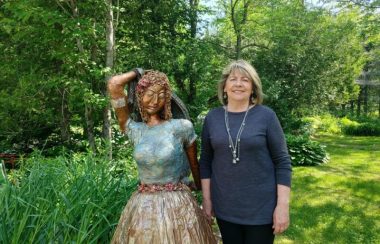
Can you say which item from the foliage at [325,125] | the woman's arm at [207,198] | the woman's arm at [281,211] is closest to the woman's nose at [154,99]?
the woman's arm at [207,198]

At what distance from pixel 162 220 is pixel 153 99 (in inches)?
24.8

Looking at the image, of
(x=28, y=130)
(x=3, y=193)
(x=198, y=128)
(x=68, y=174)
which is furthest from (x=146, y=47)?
(x=3, y=193)

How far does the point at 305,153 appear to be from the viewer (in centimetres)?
998

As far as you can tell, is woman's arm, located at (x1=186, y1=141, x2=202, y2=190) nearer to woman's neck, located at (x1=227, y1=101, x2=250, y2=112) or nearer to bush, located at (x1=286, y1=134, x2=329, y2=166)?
woman's neck, located at (x1=227, y1=101, x2=250, y2=112)

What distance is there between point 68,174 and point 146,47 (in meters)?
3.71

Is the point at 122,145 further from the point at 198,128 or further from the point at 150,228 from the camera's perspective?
the point at 150,228

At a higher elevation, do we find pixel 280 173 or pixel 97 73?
pixel 97 73

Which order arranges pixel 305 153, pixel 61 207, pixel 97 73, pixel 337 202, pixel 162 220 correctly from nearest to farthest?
1. pixel 162 220
2. pixel 61 207
3. pixel 97 73
4. pixel 337 202
5. pixel 305 153

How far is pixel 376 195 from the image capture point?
22.3ft

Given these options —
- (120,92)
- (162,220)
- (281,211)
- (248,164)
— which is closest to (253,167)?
(248,164)

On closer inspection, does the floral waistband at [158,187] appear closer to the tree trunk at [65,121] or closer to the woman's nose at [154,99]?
the woman's nose at [154,99]

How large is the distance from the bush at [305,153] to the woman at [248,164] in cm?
784

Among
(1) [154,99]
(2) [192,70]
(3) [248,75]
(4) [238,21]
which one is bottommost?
(1) [154,99]

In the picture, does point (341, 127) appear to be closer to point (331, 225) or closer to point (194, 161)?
point (331, 225)
